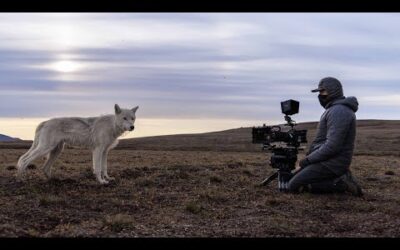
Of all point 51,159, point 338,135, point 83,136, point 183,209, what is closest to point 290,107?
point 338,135

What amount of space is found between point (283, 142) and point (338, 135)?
1.63 metres

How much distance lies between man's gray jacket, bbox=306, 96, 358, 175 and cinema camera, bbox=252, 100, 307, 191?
24.3 inches

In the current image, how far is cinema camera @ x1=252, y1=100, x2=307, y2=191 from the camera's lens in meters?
14.1

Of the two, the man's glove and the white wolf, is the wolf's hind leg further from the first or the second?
the man's glove

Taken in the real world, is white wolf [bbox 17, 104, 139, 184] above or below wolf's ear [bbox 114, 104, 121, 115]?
below

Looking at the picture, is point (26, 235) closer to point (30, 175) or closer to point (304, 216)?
point (304, 216)

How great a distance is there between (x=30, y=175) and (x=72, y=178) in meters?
1.78

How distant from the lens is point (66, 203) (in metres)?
11.8

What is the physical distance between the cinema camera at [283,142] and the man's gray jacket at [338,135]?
0.62m

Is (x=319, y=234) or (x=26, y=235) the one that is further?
(x=319, y=234)

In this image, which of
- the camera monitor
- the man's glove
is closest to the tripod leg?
the man's glove
